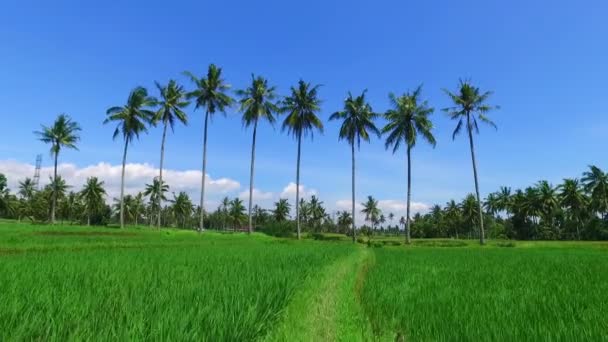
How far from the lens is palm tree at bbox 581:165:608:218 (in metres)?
61.4

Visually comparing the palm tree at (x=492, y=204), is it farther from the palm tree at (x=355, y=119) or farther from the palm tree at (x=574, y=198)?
the palm tree at (x=355, y=119)

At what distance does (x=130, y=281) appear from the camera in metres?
6.27

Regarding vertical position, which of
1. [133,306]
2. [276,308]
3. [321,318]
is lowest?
[321,318]

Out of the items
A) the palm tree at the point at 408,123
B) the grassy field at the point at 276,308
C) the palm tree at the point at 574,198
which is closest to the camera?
the grassy field at the point at 276,308

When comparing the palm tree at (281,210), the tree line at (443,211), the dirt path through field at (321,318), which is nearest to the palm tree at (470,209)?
the tree line at (443,211)

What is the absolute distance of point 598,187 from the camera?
2435 inches

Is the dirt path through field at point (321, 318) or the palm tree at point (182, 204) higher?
the palm tree at point (182, 204)

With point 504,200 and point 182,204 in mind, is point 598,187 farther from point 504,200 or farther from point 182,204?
point 182,204

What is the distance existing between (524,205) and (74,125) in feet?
246

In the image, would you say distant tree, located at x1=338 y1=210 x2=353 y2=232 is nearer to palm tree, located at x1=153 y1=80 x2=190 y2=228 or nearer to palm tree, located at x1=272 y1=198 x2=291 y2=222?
palm tree, located at x1=272 y1=198 x2=291 y2=222

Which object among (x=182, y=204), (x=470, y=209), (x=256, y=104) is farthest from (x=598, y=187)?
(x=182, y=204)

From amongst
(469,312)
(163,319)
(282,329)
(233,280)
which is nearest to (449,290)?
(469,312)

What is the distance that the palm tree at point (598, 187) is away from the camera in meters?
61.4

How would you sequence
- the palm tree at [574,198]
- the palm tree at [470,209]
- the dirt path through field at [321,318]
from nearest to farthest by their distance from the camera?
the dirt path through field at [321,318]
the palm tree at [574,198]
the palm tree at [470,209]
